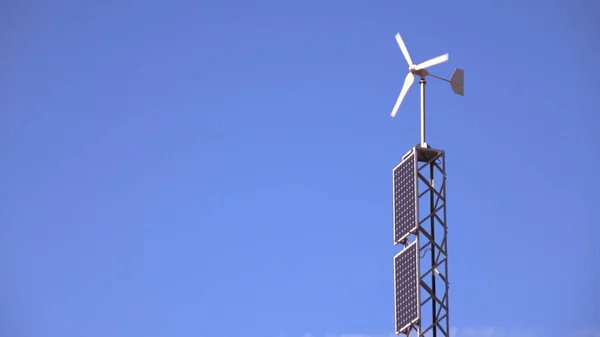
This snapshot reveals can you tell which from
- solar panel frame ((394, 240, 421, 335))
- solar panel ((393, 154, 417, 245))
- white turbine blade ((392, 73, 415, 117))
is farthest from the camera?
white turbine blade ((392, 73, 415, 117))

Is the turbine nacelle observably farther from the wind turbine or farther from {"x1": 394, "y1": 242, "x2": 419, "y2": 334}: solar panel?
{"x1": 394, "y1": 242, "x2": 419, "y2": 334}: solar panel

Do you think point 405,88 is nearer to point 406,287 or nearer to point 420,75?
point 420,75

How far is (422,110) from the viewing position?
109500mm

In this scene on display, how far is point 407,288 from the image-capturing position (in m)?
107

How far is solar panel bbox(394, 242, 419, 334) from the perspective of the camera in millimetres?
106062

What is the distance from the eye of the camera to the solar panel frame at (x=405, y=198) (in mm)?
107250

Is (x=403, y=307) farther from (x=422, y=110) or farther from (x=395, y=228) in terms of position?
(x=422, y=110)

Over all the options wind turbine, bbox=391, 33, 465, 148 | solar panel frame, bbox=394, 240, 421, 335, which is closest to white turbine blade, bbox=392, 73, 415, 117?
wind turbine, bbox=391, 33, 465, 148

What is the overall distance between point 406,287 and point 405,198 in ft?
19.1

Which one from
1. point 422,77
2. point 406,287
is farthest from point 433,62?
point 406,287

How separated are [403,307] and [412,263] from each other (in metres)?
3.03

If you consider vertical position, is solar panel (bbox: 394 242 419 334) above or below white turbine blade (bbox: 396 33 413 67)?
below

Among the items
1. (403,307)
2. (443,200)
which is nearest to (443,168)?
(443,200)

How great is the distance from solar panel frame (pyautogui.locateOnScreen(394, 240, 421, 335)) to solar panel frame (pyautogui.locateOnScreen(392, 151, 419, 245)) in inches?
45.7
